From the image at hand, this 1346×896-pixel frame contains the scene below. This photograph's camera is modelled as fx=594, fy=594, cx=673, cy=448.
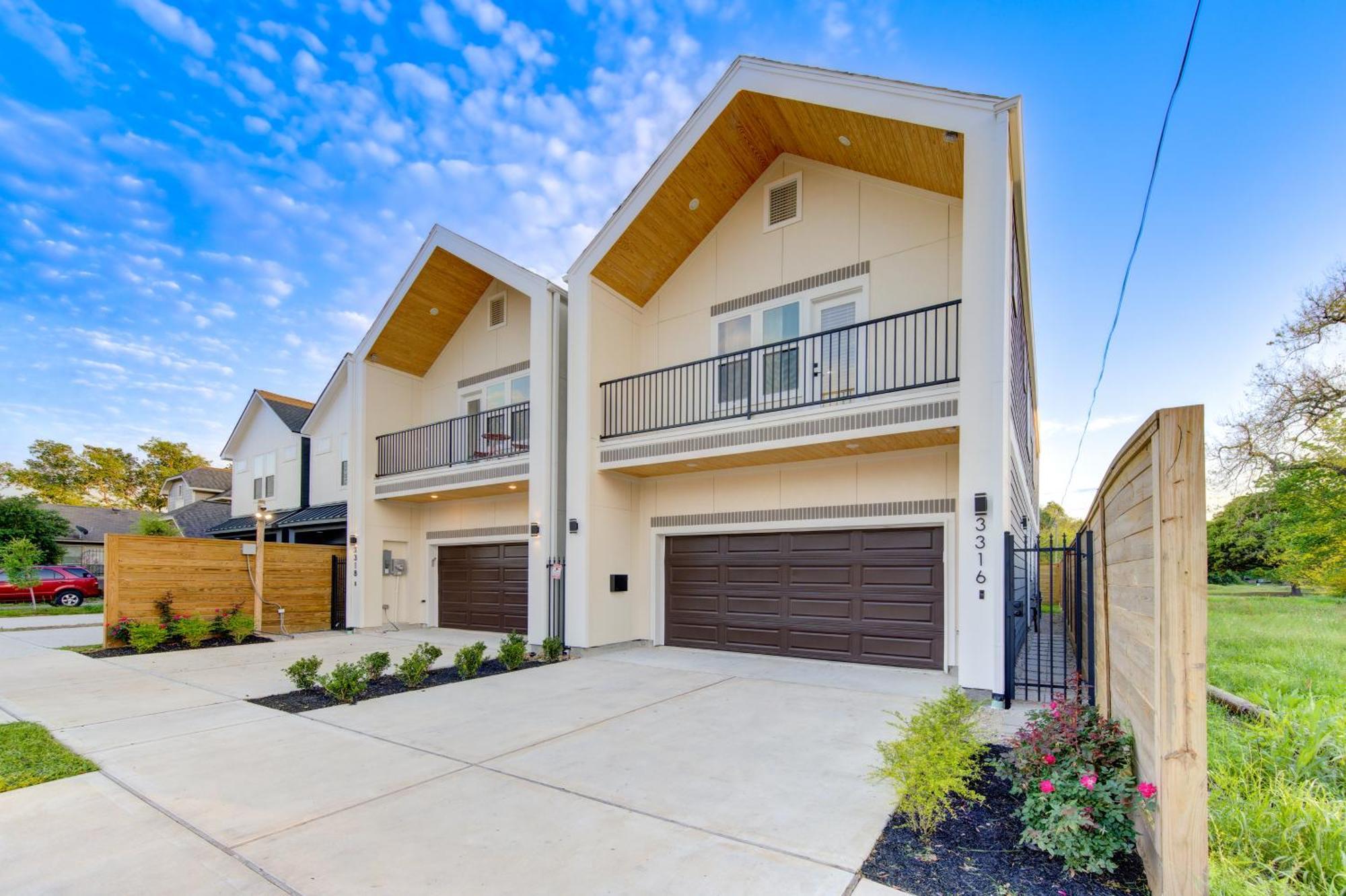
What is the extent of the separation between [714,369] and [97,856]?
8.34 meters

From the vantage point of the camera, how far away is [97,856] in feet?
10.5

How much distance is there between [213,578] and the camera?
12.1m

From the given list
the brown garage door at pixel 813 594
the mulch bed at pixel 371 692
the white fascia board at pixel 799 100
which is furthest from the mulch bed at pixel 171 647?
the white fascia board at pixel 799 100

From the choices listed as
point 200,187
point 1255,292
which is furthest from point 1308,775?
point 200,187

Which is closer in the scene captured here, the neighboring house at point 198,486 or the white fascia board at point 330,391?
the white fascia board at point 330,391

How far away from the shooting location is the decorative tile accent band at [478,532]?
12352mm

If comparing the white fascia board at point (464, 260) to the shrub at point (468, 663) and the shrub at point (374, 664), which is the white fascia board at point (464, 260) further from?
the shrub at point (374, 664)

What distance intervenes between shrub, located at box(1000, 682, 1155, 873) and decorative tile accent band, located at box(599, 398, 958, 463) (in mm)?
4228

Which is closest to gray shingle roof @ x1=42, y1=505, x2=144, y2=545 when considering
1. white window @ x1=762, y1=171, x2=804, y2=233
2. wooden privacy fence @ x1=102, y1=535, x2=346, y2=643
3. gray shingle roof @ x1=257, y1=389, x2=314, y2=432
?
gray shingle roof @ x1=257, y1=389, x2=314, y2=432

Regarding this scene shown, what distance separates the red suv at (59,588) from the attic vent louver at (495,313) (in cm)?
1926

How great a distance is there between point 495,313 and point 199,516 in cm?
1964

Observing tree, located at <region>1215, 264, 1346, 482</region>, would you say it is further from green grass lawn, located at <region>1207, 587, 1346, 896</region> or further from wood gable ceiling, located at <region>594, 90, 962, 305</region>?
wood gable ceiling, located at <region>594, 90, 962, 305</region>

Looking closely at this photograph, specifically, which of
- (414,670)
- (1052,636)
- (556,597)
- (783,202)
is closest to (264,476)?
(556,597)

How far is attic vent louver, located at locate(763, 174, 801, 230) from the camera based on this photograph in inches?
376
